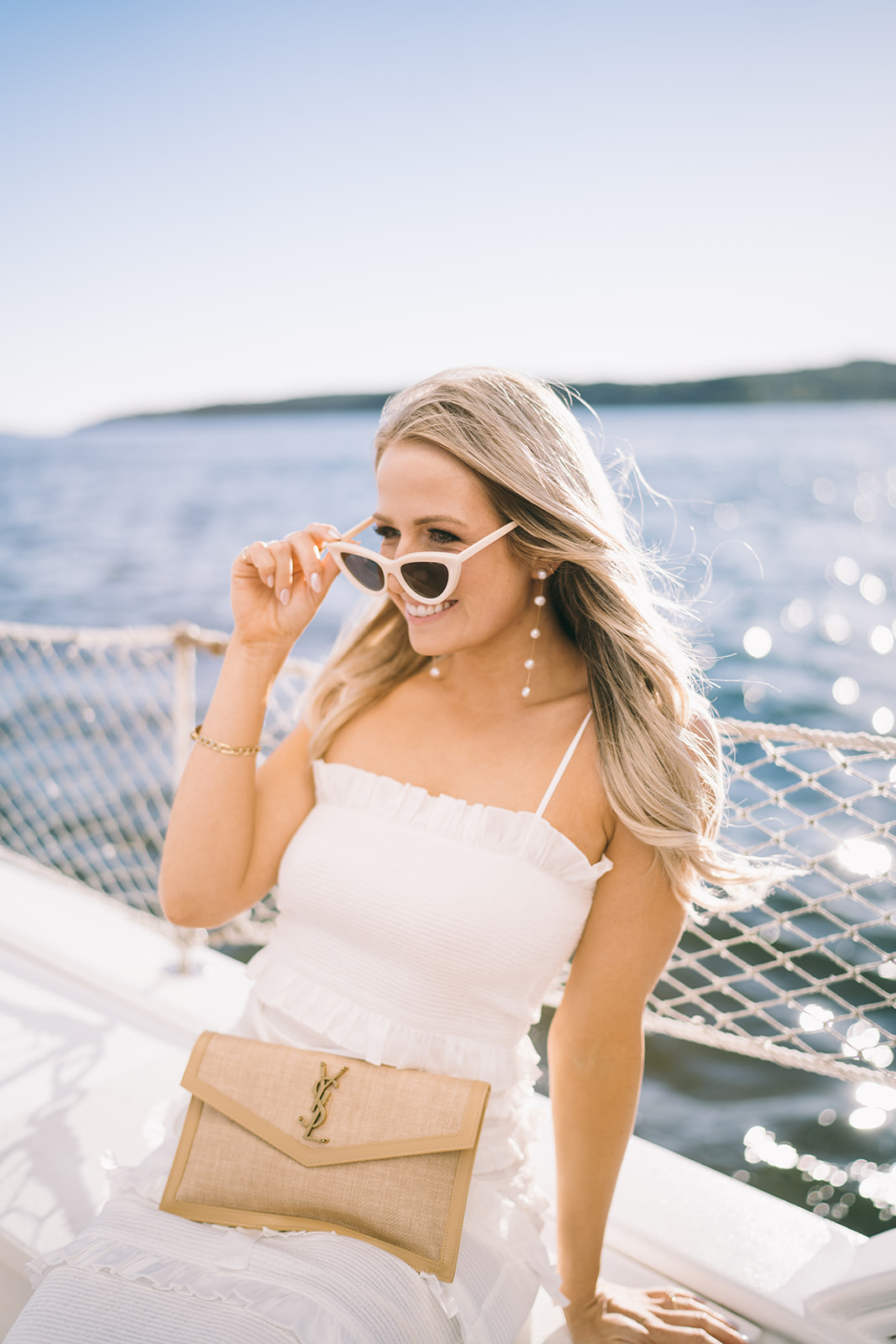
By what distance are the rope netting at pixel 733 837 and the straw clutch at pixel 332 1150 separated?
65 cm

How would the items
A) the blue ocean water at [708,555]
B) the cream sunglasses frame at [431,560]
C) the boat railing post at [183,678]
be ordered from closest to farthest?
the cream sunglasses frame at [431,560], the boat railing post at [183,678], the blue ocean water at [708,555]

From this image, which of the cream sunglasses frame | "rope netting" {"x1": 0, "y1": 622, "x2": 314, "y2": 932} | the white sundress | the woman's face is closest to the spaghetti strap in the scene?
the white sundress

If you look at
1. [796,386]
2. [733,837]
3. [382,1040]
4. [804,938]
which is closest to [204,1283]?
[382,1040]

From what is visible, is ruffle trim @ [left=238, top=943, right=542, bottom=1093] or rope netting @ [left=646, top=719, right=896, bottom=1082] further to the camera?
rope netting @ [left=646, top=719, right=896, bottom=1082]

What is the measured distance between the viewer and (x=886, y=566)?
20.2 m

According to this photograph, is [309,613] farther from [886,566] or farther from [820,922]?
[886,566]

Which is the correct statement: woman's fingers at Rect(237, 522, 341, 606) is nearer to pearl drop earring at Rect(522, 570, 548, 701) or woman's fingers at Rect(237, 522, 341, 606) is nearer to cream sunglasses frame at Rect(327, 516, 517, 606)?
cream sunglasses frame at Rect(327, 516, 517, 606)

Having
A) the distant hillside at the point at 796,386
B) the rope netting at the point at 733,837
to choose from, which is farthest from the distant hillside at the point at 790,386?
the rope netting at the point at 733,837

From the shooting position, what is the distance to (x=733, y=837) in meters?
5.49

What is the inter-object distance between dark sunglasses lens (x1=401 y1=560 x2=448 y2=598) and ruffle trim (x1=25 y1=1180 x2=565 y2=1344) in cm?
91

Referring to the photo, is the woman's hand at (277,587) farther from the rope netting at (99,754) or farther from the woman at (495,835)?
the rope netting at (99,754)

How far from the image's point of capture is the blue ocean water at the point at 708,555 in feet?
12.0

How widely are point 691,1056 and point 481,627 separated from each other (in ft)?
11.3

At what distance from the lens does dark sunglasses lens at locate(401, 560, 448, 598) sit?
4.33 feet
